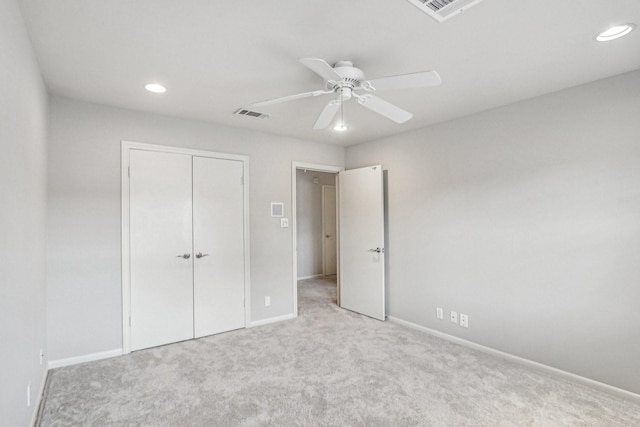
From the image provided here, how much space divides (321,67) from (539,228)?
8.02ft

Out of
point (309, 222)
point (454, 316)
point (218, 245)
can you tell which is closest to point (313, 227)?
point (309, 222)

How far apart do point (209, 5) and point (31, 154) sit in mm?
1547

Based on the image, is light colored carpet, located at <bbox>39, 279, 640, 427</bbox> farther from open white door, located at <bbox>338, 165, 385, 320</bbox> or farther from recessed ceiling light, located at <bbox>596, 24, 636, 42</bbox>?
recessed ceiling light, located at <bbox>596, 24, 636, 42</bbox>

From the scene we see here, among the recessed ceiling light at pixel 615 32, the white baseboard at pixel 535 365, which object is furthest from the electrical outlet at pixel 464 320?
the recessed ceiling light at pixel 615 32

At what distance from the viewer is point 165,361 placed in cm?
301

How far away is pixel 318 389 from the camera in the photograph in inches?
98.7

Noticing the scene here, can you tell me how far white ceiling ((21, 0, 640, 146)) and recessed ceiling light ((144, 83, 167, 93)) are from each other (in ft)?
0.15

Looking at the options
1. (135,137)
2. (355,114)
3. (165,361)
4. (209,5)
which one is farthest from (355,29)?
(165,361)

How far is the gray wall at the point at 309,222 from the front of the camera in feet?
23.2

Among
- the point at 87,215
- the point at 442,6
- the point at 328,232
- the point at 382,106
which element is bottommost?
the point at 328,232

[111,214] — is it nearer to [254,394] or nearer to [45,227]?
[45,227]

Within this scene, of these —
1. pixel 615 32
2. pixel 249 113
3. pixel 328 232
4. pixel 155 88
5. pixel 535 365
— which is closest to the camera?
pixel 615 32

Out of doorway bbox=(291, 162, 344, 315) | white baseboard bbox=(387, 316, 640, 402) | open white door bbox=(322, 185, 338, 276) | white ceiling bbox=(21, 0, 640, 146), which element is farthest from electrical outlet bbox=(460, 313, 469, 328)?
open white door bbox=(322, 185, 338, 276)

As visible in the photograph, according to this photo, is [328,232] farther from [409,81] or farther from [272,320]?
[409,81]
